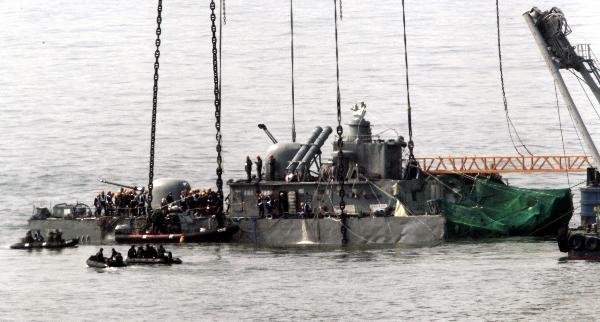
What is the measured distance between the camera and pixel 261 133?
121 m

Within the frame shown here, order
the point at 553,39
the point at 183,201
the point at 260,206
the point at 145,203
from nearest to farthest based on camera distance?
the point at 553,39
the point at 260,206
the point at 183,201
the point at 145,203

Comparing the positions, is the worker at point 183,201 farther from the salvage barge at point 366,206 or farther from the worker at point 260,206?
the worker at point 260,206

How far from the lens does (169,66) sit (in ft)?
505

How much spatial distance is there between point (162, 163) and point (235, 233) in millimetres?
31214

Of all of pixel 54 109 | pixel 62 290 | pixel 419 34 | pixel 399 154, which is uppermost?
pixel 419 34

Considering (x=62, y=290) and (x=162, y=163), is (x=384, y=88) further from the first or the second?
(x=62, y=290)

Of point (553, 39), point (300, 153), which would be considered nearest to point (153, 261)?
point (300, 153)

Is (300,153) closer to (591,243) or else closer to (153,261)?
(153,261)

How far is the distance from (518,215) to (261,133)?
46284 mm

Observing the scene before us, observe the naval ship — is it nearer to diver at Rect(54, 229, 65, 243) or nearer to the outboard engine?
the outboard engine

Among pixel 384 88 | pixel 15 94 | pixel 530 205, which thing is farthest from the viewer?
pixel 15 94

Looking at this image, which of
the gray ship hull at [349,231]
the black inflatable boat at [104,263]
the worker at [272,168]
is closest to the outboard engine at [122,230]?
the gray ship hull at [349,231]

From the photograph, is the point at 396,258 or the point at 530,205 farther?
the point at 530,205

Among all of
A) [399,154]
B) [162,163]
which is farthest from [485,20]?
[399,154]
